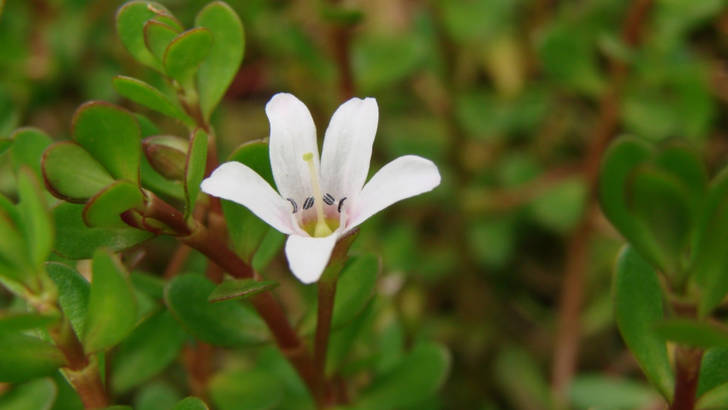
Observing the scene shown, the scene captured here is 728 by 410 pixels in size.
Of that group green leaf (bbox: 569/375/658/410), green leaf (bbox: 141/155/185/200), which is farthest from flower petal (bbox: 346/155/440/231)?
green leaf (bbox: 569/375/658/410)

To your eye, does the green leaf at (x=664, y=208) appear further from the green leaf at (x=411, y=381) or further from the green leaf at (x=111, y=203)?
the green leaf at (x=111, y=203)

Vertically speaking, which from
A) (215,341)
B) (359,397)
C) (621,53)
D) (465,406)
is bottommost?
(465,406)

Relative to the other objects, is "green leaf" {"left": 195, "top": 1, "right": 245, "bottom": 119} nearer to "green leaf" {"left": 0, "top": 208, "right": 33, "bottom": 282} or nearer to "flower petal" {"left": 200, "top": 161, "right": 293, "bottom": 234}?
"flower petal" {"left": 200, "top": 161, "right": 293, "bottom": 234}

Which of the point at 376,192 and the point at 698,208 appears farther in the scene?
the point at 376,192

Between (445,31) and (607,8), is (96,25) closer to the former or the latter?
(445,31)

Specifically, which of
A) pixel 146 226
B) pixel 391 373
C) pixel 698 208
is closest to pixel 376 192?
pixel 146 226

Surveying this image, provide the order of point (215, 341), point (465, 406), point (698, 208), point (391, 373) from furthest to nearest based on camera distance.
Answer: point (465, 406), point (391, 373), point (215, 341), point (698, 208)

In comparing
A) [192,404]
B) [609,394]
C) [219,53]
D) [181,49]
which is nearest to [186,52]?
[181,49]
